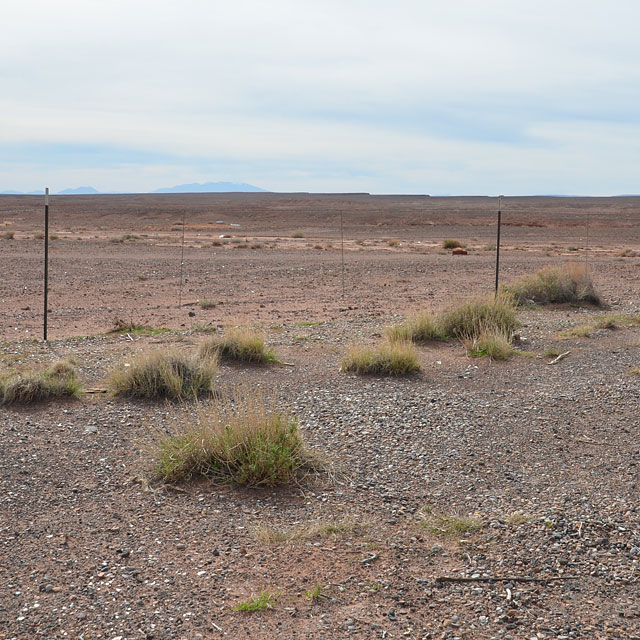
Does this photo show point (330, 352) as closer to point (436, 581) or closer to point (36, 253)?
point (436, 581)

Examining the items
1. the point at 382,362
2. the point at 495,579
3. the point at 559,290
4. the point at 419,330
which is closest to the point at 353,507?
the point at 495,579

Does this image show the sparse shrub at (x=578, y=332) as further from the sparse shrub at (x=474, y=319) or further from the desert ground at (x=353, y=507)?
the sparse shrub at (x=474, y=319)

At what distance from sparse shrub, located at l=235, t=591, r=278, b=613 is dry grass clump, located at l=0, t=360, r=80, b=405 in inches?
197

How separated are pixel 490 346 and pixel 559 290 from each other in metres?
6.73

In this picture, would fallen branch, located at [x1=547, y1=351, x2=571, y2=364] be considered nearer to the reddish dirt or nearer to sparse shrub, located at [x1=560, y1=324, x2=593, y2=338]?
sparse shrub, located at [x1=560, y1=324, x2=593, y2=338]

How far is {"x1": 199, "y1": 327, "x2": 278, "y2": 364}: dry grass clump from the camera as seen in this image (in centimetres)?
1102

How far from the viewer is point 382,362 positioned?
10.5m

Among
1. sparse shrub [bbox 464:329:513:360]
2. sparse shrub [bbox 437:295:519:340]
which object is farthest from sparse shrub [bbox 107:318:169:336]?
sparse shrub [bbox 464:329:513:360]

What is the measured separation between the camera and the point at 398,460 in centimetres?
710

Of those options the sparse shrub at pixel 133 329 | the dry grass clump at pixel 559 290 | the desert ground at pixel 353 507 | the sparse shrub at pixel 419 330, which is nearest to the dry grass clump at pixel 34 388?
the desert ground at pixel 353 507

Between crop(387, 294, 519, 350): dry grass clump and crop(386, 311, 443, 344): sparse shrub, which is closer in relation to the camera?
crop(386, 311, 443, 344): sparse shrub

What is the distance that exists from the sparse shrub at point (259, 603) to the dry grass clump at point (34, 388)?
4.99m

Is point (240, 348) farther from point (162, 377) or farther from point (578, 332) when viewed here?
point (578, 332)

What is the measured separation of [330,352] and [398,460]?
5014 millimetres
